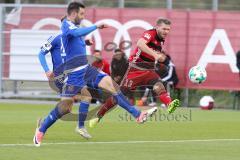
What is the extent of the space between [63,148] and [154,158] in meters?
2.04

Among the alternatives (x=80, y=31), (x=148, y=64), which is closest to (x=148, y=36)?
(x=148, y=64)

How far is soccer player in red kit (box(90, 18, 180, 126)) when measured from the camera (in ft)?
56.4

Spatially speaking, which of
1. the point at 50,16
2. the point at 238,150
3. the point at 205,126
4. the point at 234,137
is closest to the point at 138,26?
the point at 50,16

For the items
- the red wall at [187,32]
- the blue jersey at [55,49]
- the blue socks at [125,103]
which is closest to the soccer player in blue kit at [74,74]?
the blue socks at [125,103]

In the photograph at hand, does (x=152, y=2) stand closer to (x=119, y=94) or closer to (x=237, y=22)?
(x=237, y=22)

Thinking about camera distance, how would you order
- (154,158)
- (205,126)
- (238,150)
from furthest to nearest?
(205,126) < (238,150) < (154,158)

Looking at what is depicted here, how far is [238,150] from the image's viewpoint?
46.2ft

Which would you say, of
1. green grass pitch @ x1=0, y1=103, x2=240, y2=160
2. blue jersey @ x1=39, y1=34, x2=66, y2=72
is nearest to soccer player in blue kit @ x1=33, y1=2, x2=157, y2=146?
blue jersey @ x1=39, y1=34, x2=66, y2=72

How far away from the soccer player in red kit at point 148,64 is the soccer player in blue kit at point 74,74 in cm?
122

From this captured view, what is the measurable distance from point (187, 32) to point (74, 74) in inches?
580

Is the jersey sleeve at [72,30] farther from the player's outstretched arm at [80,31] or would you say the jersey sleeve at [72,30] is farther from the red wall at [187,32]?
the red wall at [187,32]

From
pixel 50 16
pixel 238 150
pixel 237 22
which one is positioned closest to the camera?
pixel 238 150

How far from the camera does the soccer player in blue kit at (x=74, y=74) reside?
48.2ft

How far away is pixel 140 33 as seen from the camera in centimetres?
2998
